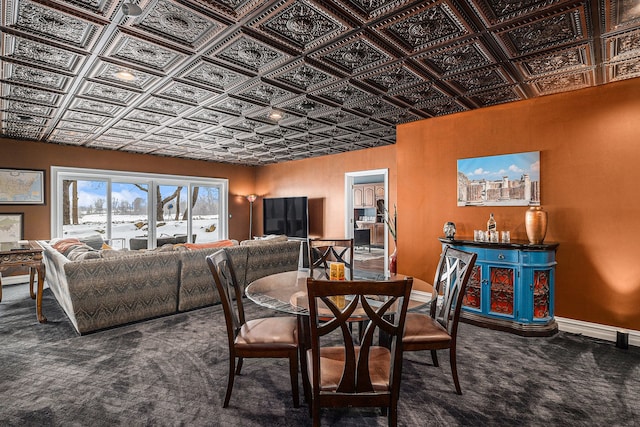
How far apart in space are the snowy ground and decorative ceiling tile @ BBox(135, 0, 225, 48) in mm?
6043

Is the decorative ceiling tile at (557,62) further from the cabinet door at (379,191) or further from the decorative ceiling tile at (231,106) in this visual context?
the cabinet door at (379,191)

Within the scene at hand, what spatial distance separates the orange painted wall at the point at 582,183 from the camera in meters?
3.19

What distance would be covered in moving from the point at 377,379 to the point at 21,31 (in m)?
3.46

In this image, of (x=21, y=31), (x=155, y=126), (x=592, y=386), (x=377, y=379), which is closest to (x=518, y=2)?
(x=377, y=379)

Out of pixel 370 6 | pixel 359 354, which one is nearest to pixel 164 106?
pixel 370 6

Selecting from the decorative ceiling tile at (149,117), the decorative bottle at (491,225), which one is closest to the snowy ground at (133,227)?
the decorative ceiling tile at (149,117)

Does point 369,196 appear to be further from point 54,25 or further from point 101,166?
point 54,25

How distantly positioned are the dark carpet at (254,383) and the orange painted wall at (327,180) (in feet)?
13.2

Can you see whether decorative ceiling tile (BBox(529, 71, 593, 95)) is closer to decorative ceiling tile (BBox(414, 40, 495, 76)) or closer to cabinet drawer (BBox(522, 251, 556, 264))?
decorative ceiling tile (BBox(414, 40, 495, 76))

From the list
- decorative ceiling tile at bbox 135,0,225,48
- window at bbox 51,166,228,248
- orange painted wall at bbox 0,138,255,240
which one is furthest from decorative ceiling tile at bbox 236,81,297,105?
orange painted wall at bbox 0,138,255,240

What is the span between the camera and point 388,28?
7.59ft

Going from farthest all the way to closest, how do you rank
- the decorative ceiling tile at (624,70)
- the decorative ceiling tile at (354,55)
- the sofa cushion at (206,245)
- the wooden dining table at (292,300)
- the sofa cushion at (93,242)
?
the sofa cushion at (93,242)
the sofa cushion at (206,245)
the decorative ceiling tile at (624,70)
the decorative ceiling tile at (354,55)
the wooden dining table at (292,300)

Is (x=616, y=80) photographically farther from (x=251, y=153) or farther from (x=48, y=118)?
(x=48, y=118)

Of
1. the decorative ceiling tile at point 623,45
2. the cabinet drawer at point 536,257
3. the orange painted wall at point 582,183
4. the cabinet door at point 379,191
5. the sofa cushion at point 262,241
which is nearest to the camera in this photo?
the decorative ceiling tile at point 623,45
